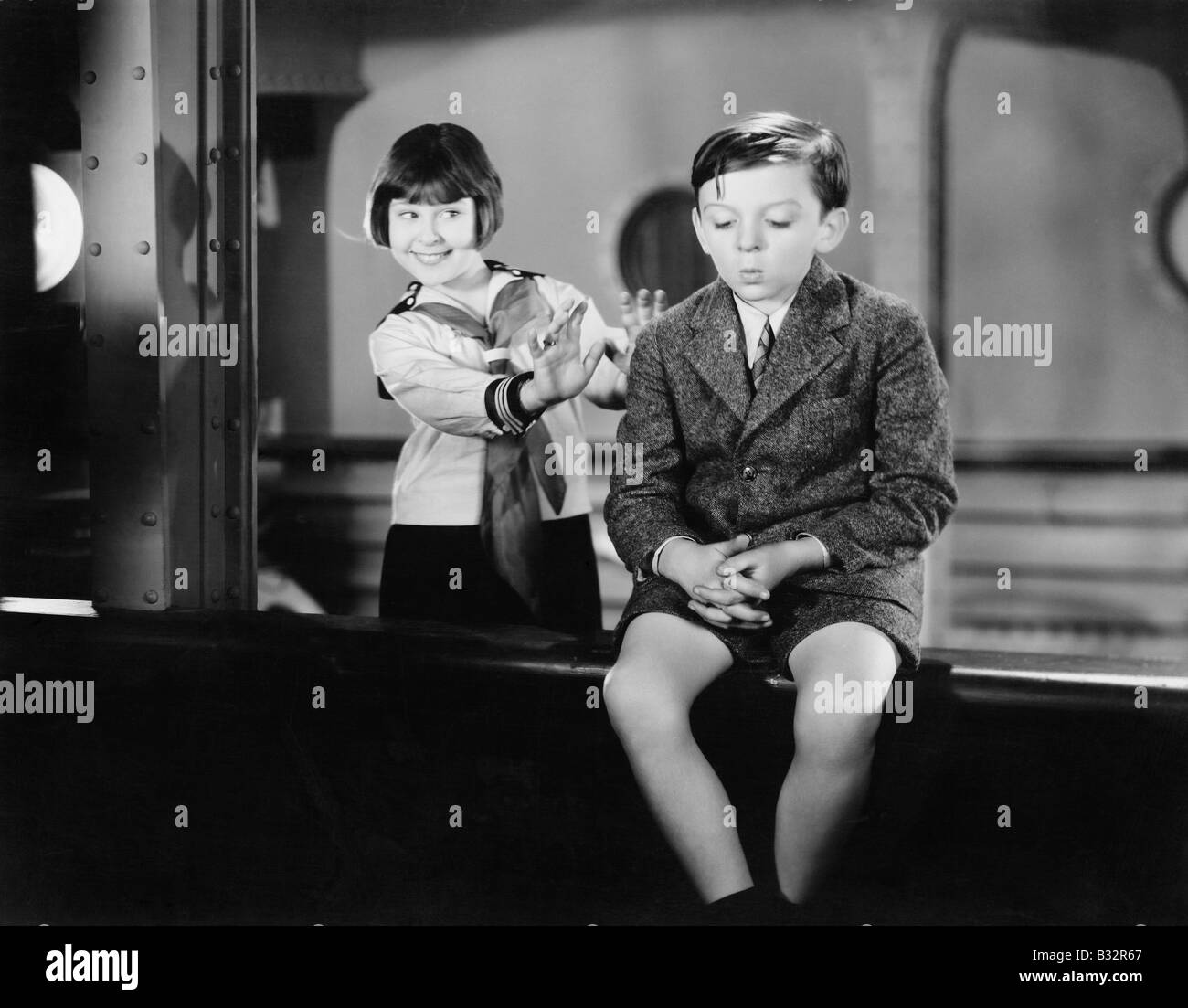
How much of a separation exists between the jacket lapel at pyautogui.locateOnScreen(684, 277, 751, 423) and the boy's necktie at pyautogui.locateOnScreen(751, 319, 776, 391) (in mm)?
13

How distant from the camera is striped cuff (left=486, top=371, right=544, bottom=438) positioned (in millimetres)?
1916

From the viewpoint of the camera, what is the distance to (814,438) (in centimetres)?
177

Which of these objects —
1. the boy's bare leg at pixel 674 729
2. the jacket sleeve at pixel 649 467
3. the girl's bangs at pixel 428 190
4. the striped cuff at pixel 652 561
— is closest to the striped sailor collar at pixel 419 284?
the girl's bangs at pixel 428 190

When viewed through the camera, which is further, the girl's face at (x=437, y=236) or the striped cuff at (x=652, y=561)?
the girl's face at (x=437, y=236)

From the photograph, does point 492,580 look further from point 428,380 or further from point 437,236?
point 437,236

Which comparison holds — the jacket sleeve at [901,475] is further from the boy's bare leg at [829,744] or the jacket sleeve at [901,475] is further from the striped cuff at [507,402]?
the striped cuff at [507,402]

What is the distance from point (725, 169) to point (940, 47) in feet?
1.36

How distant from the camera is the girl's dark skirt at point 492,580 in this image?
6.47 ft

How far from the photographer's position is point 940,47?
1834 mm

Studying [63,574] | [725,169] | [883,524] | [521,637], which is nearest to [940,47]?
[725,169]

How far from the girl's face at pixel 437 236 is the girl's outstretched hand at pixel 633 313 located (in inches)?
10.6

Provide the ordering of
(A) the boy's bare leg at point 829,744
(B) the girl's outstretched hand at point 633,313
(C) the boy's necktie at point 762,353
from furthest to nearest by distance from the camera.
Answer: (B) the girl's outstretched hand at point 633,313 < (C) the boy's necktie at point 762,353 < (A) the boy's bare leg at point 829,744

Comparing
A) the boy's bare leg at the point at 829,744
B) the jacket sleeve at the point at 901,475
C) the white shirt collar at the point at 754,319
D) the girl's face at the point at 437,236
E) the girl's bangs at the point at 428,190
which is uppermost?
the girl's bangs at the point at 428,190

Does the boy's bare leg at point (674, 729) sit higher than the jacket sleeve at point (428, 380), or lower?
lower
